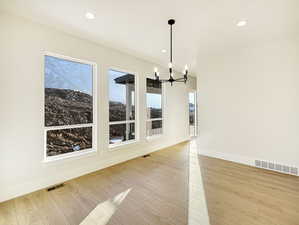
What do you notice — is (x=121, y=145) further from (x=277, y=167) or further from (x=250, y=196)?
(x=277, y=167)

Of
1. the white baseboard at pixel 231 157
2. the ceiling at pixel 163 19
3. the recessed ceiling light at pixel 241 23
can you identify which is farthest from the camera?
the white baseboard at pixel 231 157

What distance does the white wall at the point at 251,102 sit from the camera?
3.22m

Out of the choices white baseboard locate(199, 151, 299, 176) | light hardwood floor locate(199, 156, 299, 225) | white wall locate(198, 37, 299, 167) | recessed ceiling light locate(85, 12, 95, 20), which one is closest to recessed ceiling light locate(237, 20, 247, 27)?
white wall locate(198, 37, 299, 167)

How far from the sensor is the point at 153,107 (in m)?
5.12

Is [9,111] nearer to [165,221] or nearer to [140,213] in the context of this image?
[140,213]

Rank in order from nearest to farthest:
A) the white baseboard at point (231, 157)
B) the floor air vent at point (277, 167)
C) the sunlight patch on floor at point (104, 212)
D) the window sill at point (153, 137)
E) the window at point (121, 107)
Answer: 1. the sunlight patch on floor at point (104, 212)
2. the floor air vent at point (277, 167)
3. the white baseboard at point (231, 157)
4. the window at point (121, 107)
5. the window sill at point (153, 137)

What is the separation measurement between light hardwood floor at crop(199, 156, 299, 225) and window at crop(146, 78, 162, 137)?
2071mm

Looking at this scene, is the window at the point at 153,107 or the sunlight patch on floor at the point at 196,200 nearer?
the sunlight patch on floor at the point at 196,200

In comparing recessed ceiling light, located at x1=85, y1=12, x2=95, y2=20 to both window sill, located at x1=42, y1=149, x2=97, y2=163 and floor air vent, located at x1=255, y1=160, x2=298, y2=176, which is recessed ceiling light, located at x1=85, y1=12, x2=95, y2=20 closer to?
window sill, located at x1=42, y1=149, x2=97, y2=163

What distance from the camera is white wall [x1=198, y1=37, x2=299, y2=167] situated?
10.6 feet

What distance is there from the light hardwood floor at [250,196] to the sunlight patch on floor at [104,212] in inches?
52.3

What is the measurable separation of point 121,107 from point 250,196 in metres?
3.37

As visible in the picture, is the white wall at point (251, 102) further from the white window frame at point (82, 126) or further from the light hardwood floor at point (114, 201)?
the white window frame at point (82, 126)

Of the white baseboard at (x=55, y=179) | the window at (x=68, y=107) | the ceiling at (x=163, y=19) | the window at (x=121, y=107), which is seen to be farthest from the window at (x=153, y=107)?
the window at (x=68, y=107)
